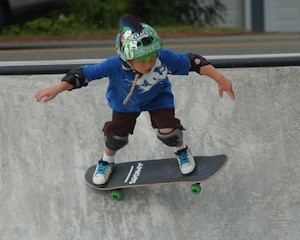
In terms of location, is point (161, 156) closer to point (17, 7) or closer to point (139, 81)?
point (139, 81)

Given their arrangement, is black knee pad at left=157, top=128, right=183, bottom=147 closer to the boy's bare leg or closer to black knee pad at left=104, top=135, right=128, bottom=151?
the boy's bare leg

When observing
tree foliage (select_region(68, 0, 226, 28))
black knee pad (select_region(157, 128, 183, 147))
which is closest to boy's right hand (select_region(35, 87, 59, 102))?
black knee pad (select_region(157, 128, 183, 147))

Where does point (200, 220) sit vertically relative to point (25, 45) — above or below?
above

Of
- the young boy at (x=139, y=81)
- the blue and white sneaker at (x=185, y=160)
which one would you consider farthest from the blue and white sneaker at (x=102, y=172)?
the blue and white sneaker at (x=185, y=160)

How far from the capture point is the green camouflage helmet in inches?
193

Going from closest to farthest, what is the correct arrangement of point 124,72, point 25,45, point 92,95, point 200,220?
point 124,72 < point 200,220 < point 92,95 < point 25,45

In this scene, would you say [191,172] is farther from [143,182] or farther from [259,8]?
[259,8]

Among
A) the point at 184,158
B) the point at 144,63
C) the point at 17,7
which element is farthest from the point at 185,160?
the point at 17,7

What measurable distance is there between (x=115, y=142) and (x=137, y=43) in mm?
901

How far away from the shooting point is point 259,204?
5.62 meters

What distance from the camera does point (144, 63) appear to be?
5000 millimetres

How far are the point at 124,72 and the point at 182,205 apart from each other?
3.58ft

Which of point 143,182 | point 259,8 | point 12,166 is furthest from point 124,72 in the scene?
point 259,8

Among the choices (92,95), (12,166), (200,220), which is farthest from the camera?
(92,95)
